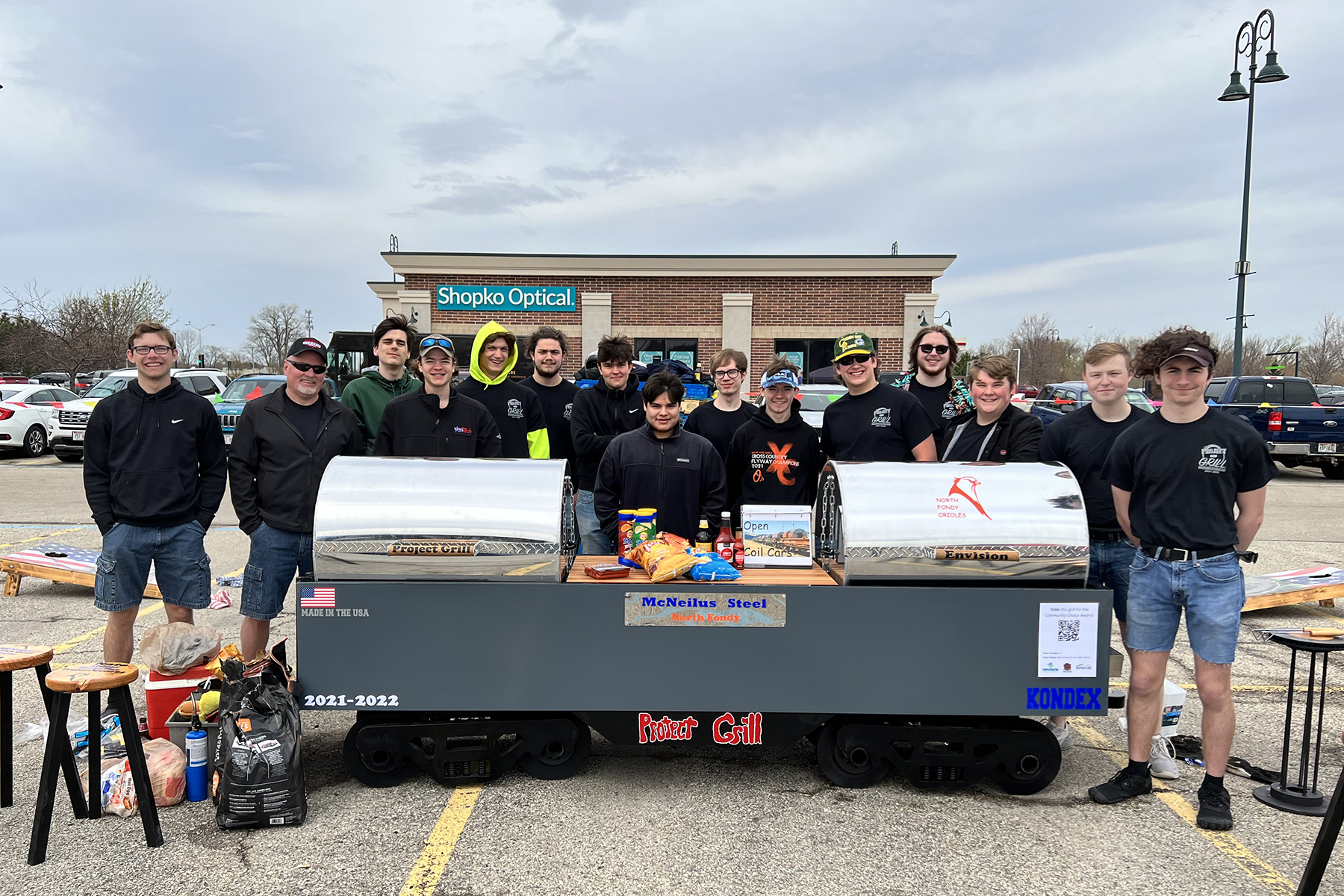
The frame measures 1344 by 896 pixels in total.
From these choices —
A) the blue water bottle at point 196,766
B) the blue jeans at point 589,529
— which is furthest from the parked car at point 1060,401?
the blue water bottle at point 196,766

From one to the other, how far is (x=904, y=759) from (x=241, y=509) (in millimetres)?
3467

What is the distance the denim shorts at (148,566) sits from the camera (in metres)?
4.35

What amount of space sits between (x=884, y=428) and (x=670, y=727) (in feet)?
6.58

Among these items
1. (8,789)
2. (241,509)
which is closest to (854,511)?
(241,509)

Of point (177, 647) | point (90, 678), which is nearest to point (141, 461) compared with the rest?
point (177, 647)

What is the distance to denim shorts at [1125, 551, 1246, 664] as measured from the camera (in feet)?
11.6

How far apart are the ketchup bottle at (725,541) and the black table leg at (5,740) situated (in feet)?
9.89

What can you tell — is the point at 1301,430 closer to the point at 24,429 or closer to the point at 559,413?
the point at 559,413

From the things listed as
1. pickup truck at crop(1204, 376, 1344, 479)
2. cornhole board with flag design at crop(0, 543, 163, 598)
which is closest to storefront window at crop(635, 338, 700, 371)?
pickup truck at crop(1204, 376, 1344, 479)

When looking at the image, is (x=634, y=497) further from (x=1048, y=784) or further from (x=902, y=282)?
(x=902, y=282)

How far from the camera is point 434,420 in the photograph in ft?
15.5

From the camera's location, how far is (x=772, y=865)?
3.20 metres

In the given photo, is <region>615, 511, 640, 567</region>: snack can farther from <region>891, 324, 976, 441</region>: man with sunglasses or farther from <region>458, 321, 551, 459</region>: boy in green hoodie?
<region>891, 324, 976, 441</region>: man with sunglasses

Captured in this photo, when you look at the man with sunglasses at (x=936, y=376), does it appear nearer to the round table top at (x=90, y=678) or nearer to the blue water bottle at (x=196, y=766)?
the blue water bottle at (x=196, y=766)
